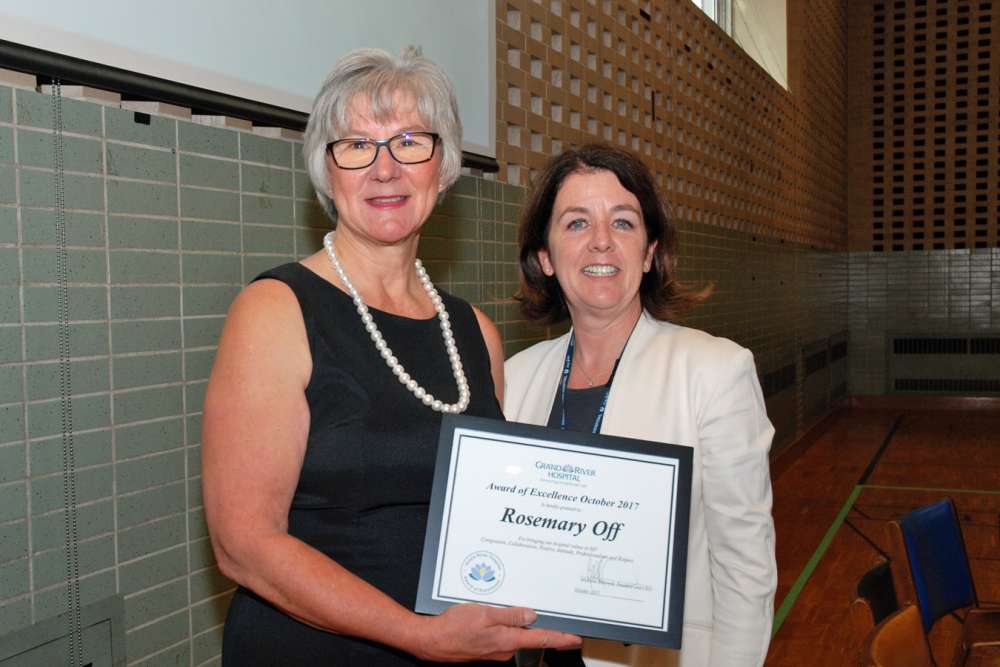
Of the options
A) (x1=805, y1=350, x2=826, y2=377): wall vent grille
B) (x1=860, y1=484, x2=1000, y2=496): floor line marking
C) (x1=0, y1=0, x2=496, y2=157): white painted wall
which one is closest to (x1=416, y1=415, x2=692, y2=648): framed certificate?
(x1=0, y1=0, x2=496, y2=157): white painted wall

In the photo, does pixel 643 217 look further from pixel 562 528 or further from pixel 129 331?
pixel 129 331

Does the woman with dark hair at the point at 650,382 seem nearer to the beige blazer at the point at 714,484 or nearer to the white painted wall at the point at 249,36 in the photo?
the beige blazer at the point at 714,484

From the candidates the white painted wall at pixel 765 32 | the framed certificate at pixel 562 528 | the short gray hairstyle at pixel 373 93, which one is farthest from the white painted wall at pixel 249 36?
the white painted wall at pixel 765 32

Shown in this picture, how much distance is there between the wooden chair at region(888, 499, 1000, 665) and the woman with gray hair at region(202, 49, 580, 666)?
1.16 m

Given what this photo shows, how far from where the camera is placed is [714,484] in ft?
5.66

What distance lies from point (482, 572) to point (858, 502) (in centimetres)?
650

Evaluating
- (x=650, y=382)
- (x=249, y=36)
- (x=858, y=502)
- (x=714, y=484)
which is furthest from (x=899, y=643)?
(x=858, y=502)

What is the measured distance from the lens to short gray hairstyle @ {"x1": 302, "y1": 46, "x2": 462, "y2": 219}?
146 centimetres

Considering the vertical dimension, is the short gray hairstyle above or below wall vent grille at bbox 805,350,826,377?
above

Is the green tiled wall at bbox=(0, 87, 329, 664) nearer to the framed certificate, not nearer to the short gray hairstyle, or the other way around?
the short gray hairstyle

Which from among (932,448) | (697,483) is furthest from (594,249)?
(932,448)

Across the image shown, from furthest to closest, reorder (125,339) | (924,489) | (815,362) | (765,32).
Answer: (815,362) < (765,32) < (924,489) < (125,339)

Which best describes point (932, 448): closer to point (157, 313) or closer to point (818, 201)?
point (818, 201)

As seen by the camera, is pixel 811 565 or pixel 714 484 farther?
pixel 811 565
